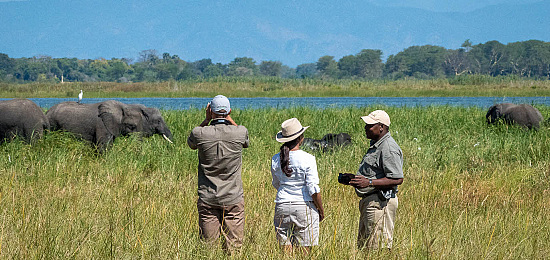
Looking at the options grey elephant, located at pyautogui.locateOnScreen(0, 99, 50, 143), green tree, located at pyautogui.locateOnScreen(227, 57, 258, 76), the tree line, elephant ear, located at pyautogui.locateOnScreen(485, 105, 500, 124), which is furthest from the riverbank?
green tree, located at pyautogui.locateOnScreen(227, 57, 258, 76)

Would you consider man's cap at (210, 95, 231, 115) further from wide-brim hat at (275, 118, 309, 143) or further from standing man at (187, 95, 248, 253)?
wide-brim hat at (275, 118, 309, 143)

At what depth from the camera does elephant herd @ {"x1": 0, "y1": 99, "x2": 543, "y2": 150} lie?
10.9 m

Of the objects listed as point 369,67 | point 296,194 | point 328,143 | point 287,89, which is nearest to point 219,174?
point 296,194

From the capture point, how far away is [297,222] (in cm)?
448

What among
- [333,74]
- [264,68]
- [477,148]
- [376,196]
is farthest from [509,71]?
[376,196]

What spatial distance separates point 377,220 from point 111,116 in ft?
28.8

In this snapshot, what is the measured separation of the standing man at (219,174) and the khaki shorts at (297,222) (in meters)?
0.44

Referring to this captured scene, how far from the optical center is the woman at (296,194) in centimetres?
443

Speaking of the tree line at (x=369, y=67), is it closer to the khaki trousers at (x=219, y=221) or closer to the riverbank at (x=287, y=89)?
the riverbank at (x=287, y=89)

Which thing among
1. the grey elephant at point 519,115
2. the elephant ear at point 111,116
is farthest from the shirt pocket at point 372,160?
the grey elephant at point 519,115

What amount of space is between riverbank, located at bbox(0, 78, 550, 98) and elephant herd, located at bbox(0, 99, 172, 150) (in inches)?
1462

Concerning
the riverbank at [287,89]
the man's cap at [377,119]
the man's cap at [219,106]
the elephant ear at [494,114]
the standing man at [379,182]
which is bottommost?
the riverbank at [287,89]

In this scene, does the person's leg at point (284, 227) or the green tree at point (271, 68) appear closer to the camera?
the person's leg at point (284, 227)

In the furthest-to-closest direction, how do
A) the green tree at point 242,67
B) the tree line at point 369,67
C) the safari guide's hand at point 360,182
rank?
the green tree at point 242,67
the tree line at point 369,67
the safari guide's hand at point 360,182
